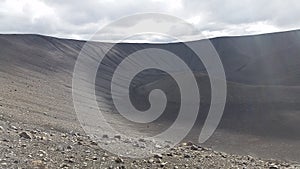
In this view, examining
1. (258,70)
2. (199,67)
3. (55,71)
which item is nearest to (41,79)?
(55,71)

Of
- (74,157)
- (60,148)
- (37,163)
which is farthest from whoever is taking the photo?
(60,148)

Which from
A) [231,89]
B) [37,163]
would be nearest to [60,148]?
[37,163]

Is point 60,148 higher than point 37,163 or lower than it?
higher

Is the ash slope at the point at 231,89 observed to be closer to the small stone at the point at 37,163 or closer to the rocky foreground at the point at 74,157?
the rocky foreground at the point at 74,157

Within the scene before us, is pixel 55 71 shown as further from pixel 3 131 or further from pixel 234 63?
pixel 234 63

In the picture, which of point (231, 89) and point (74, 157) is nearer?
point (74, 157)

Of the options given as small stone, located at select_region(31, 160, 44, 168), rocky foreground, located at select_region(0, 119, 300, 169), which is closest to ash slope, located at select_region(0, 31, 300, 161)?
rocky foreground, located at select_region(0, 119, 300, 169)

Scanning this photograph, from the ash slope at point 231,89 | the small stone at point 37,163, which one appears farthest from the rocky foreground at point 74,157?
the ash slope at point 231,89

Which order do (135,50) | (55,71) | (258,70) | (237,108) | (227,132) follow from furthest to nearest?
(135,50) < (258,70) < (55,71) < (237,108) < (227,132)

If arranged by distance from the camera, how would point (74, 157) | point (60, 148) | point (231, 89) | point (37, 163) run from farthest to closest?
1. point (231, 89)
2. point (60, 148)
3. point (74, 157)
4. point (37, 163)

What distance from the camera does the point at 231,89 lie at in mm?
59156

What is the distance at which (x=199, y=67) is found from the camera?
122 m

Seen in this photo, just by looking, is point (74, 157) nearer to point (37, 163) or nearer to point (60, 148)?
point (60, 148)

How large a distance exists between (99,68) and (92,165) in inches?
3215
